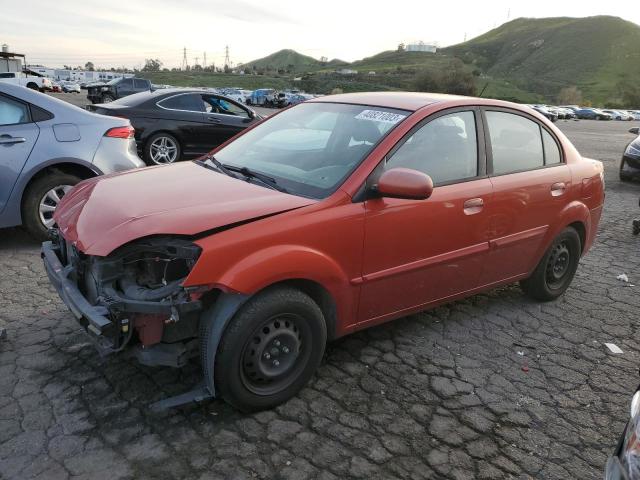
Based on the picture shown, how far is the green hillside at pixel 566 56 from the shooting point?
116 meters

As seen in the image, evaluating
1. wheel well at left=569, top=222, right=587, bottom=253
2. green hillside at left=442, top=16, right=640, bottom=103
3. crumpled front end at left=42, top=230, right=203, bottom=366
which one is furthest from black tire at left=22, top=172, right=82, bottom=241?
green hillside at left=442, top=16, right=640, bottom=103

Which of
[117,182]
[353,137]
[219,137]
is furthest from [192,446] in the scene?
[219,137]

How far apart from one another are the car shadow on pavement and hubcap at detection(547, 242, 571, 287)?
4800 millimetres

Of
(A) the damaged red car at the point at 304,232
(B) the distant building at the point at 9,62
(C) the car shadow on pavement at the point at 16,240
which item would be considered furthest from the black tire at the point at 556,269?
(B) the distant building at the point at 9,62

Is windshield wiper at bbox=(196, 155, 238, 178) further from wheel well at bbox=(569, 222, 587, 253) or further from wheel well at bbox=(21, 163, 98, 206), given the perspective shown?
wheel well at bbox=(569, 222, 587, 253)

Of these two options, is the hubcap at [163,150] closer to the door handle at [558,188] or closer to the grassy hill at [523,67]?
the door handle at [558,188]

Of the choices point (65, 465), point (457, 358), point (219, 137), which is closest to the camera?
point (65, 465)

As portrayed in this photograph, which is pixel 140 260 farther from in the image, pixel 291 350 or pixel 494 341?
pixel 494 341

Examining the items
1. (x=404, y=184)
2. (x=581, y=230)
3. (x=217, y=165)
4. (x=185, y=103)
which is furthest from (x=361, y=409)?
(x=185, y=103)

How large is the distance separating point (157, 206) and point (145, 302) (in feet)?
1.76

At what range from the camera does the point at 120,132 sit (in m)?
5.54

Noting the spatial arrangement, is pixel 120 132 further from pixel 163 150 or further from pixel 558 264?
pixel 558 264

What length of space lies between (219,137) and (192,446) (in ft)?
24.6

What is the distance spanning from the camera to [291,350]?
9.76 feet
